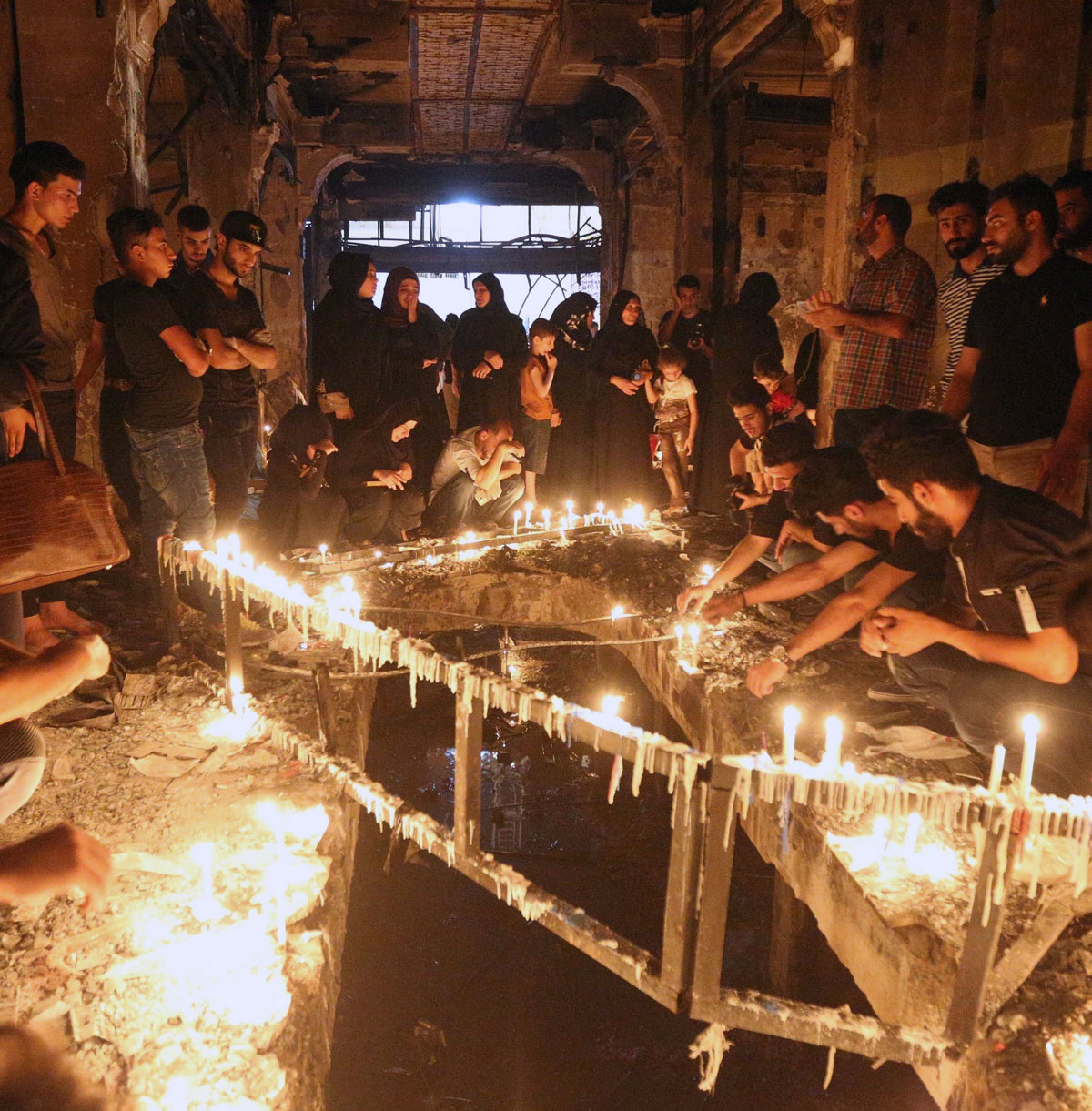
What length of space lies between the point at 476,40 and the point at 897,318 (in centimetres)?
680

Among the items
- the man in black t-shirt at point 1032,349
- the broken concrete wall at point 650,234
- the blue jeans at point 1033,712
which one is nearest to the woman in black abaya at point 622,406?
the man in black t-shirt at point 1032,349

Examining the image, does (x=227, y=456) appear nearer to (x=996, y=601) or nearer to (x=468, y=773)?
(x=468, y=773)

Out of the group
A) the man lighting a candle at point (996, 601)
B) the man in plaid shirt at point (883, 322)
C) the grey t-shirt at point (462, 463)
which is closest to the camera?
the man lighting a candle at point (996, 601)

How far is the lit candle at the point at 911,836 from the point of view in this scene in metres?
2.81

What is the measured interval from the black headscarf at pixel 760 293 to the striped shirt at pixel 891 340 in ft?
6.63

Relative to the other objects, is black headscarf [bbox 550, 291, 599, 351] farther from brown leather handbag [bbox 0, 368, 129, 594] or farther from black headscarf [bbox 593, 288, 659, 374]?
brown leather handbag [bbox 0, 368, 129, 594]

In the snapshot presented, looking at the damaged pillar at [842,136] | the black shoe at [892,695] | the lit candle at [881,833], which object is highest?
the damaged pillar at [842,136]

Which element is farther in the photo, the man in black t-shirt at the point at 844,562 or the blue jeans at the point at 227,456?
the blue jeans at the point at 227,456

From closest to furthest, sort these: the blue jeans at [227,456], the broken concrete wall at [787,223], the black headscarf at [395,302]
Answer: the blue jeans at [227,456] → the black headscarf at [395,302] → the broken concrete wall at [787,223]

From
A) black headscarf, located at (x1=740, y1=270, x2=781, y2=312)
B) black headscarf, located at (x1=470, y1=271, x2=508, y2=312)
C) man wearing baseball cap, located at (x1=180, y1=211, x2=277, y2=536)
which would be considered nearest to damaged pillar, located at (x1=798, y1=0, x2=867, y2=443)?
black headscarf, located at (x1=740, y1=270, x2=781, y2=312)

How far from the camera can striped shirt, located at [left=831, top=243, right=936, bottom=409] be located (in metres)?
4.66

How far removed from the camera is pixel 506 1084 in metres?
3.65

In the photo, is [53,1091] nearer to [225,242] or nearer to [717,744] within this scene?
[717,744]

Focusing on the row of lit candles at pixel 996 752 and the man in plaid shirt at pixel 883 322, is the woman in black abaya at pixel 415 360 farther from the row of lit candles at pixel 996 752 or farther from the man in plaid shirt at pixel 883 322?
the row of lit candles at pixel 996 752
